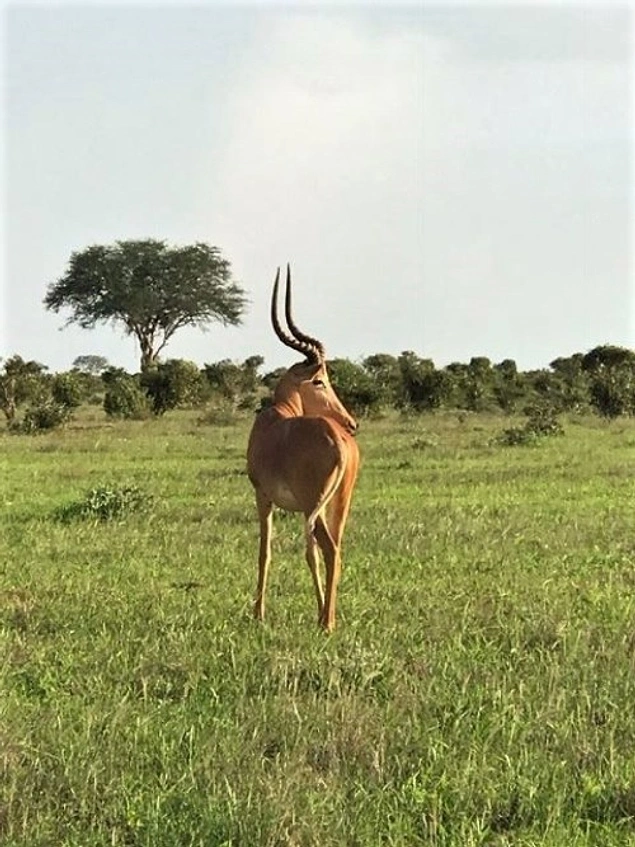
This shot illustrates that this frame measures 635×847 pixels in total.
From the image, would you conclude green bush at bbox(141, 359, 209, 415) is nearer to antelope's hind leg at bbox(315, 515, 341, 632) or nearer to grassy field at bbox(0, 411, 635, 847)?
grassy field at bbox(0, 411, 635, 847)

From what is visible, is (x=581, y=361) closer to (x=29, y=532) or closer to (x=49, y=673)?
(x=29, y=532)

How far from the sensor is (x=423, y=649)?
567cm

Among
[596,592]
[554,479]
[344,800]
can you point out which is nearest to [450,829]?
[344,800]

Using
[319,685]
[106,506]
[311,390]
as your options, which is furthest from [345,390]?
[319,685]

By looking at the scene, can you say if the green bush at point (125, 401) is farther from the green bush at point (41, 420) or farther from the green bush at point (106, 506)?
the green bush at point (106, 506)

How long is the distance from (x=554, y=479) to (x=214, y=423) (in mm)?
14611

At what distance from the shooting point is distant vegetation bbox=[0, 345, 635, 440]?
1179 inches

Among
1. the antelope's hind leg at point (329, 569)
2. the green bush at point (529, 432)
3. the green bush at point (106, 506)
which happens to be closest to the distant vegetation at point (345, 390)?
the green bush at point (529, 432)

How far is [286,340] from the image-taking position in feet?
22.2

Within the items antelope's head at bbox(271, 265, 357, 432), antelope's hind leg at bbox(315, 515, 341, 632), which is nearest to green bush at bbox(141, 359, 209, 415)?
antelope's head at bbox(271, 265, 357, 432)

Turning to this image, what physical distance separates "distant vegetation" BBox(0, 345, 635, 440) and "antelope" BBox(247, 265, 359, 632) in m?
19.4

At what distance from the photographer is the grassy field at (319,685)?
3721 millimetres

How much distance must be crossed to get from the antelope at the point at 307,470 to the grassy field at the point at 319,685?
28cm

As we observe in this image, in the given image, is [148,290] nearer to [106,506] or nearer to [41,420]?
[41,420]
